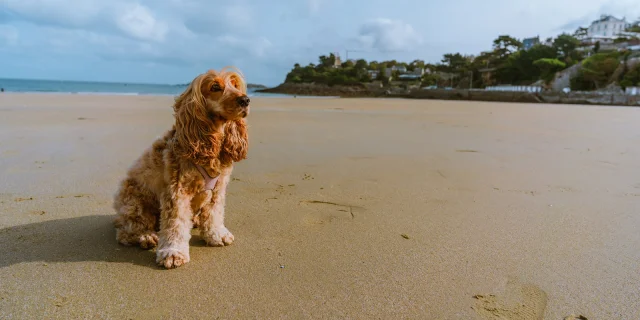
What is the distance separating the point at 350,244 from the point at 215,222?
3.72ft

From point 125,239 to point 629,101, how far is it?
4937 cm

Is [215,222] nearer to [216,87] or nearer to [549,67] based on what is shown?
[216,87]

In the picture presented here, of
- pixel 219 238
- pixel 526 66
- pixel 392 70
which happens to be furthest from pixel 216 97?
pixel 392 70

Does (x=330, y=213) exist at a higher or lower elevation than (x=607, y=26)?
lower

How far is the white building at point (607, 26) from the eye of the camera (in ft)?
424

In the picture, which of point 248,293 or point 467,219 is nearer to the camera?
point 248,293

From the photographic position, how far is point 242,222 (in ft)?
12.1

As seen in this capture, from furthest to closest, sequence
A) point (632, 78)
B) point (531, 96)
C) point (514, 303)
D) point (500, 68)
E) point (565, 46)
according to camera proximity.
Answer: point (500, 68) → point (565, 46) → point (632, 78) → point (531, 96) → point (514, 303)

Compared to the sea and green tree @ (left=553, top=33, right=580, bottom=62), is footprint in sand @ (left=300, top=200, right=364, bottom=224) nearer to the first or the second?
the sea

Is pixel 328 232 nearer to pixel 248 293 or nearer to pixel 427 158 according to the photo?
pixel 248 293

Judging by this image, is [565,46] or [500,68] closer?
[565,46]

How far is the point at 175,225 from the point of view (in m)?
2.93

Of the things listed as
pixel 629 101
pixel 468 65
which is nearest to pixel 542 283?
pixel 629 101

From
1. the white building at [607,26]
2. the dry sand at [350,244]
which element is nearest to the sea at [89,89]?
the dry sand at [350,244]
